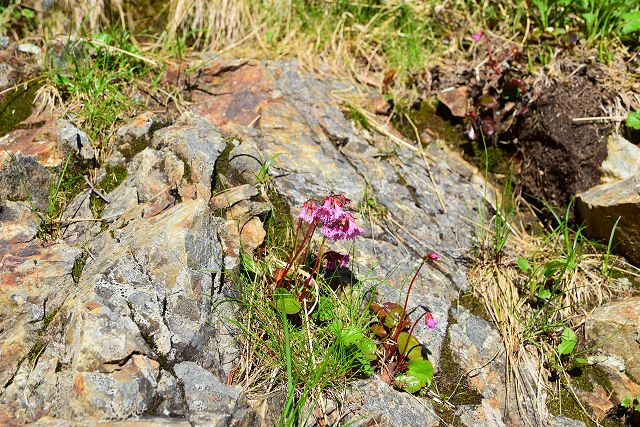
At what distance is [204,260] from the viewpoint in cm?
270

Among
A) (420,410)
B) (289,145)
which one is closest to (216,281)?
(420,410)

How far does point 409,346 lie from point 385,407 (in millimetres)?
333

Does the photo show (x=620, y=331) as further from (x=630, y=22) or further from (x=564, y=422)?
(x=630, y=22)

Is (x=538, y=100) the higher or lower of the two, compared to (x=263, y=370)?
higher

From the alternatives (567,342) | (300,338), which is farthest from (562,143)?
(300,338)

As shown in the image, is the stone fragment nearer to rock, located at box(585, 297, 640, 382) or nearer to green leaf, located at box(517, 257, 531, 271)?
green leaf, located at box(517, 257, 531, 271)

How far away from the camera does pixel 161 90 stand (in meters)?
3.98

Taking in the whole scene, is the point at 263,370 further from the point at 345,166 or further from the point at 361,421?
the point at 345,166

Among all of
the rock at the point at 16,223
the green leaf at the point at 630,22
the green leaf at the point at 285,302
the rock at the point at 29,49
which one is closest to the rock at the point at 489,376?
the green leaf at the point at 285,302

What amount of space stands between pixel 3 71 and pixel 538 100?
3639mm

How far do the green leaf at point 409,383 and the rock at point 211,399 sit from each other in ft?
2.48

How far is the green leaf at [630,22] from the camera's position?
14.2ft

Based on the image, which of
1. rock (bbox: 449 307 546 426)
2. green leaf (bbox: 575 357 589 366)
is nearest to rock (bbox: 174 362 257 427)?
rock (bbox: 449 307 546 426)

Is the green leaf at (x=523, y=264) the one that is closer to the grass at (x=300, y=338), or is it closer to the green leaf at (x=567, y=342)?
the green leaf at (x=567, y=342)
